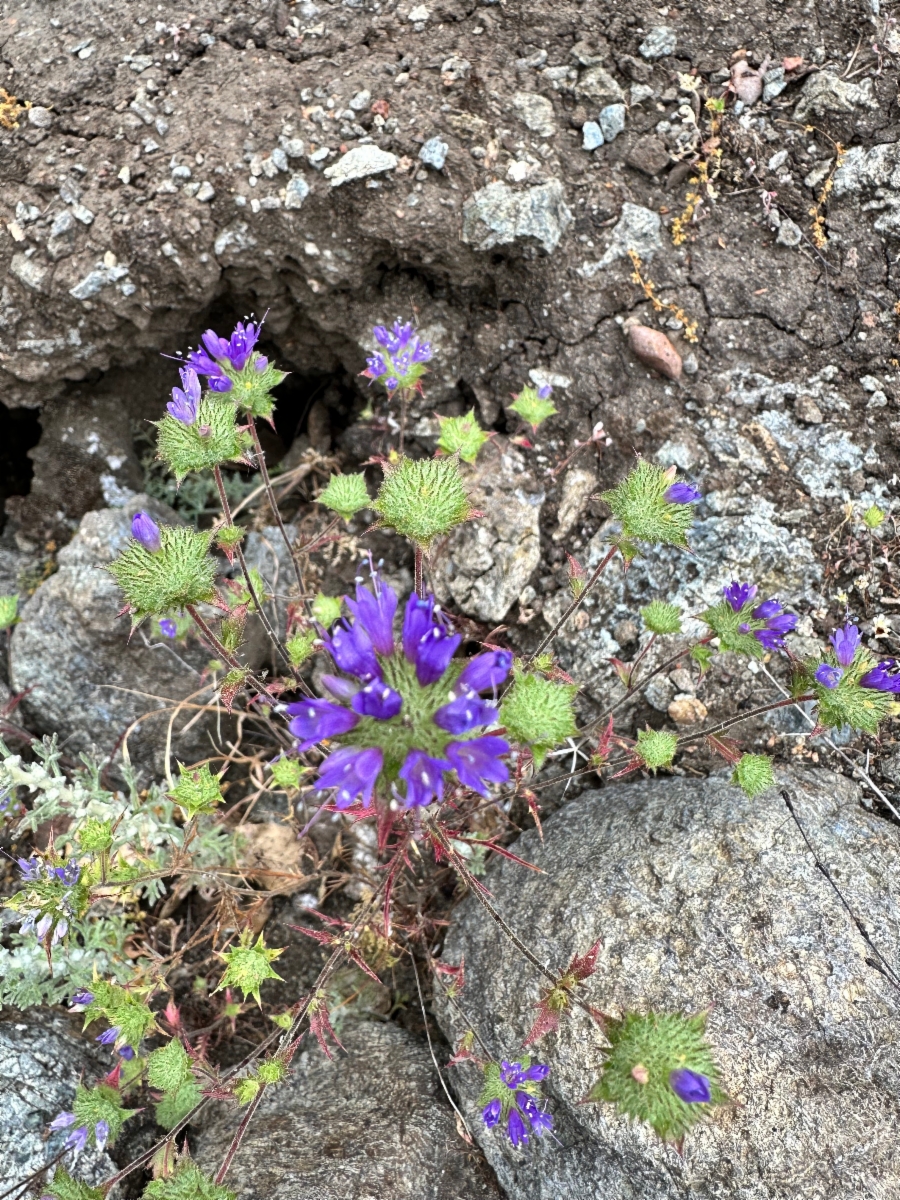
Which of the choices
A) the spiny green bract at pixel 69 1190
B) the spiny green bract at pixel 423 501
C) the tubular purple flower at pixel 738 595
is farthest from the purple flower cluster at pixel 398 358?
the spiny green bract at pixel 69 1190

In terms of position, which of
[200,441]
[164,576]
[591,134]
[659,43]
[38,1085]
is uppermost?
[659,43]

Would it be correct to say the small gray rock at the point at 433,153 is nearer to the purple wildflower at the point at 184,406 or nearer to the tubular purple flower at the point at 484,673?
the purple wildflower at the point at 184,406

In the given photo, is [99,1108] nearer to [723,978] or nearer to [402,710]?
[402,710]

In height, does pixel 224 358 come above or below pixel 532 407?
above

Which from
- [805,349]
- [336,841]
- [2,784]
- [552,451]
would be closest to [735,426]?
[805,349]

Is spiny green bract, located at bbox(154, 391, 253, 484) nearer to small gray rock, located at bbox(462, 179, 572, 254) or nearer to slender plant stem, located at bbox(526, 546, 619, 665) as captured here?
slender plant stem, located at bbox(526, 546, 619, 665)

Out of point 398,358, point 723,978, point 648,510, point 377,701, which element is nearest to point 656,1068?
point 723,978
